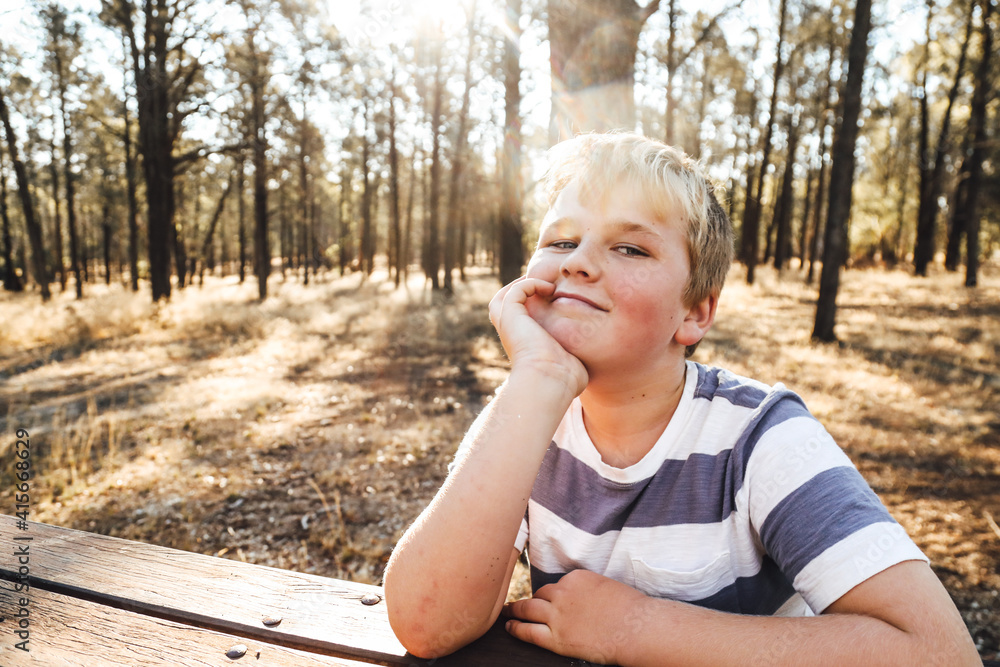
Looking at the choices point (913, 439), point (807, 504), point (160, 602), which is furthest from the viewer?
point (913, 439)

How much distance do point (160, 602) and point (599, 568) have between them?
3.47 feet

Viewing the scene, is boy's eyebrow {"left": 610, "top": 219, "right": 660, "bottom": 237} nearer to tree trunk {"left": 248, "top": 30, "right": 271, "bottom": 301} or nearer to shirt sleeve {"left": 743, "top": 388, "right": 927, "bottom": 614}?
shirt sleeve {"left": 743, "top": 388, "right": 927, "bottom": 614}

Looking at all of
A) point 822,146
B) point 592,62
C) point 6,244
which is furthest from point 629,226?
point 6,244

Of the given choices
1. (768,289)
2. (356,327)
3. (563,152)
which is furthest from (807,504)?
(768,289)

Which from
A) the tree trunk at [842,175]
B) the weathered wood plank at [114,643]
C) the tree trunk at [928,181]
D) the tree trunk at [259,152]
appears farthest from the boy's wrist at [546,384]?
the tree trunk at [928,181]

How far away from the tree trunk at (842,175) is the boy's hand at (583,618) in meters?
10.4

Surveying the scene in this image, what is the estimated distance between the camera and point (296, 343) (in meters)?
11.7

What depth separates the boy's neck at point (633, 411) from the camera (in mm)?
1451

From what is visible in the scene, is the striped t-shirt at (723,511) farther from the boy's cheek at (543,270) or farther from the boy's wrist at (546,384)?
the boy's cheek at (543,270)

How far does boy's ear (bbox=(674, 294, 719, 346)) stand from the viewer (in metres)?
1.46

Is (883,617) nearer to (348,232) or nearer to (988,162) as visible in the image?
(988,162)

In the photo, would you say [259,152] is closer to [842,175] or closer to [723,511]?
[842,175]

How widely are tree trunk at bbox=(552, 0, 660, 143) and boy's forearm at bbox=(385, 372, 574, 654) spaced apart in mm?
4100

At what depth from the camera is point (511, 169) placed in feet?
38.8
